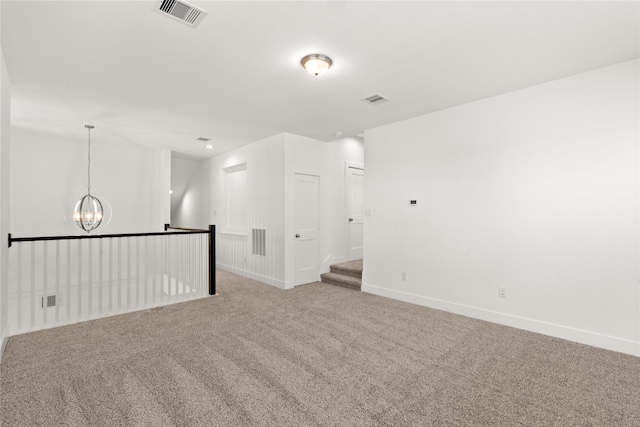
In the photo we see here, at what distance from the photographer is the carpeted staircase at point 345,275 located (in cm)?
533

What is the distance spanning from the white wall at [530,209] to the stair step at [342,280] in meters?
0.67

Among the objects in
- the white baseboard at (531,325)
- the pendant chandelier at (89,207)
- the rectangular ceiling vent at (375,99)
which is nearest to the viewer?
the white baseboard at (531,325)

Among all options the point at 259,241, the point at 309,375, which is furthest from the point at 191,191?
the point at 309,375

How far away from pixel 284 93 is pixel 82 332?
135 inches

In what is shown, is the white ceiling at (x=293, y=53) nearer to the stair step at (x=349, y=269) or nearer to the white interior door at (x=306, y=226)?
the white interior door at (x=306, y=226)

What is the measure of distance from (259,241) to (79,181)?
3.67m

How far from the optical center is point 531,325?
135 inches

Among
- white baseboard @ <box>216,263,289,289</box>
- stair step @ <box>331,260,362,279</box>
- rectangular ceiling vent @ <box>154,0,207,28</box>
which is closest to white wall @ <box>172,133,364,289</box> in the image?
white baseboard @ <box>216,263,289,289</box>

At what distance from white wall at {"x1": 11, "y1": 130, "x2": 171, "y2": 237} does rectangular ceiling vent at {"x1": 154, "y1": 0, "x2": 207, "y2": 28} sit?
3.87 metres

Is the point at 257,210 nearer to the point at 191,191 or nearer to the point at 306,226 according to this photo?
the point at 306,226

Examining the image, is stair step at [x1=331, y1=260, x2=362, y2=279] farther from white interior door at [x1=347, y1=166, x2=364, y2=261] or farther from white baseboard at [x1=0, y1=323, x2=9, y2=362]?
white baseboard at [x1=0, y1=323, x2=9, y2=362]

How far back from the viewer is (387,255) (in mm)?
4836

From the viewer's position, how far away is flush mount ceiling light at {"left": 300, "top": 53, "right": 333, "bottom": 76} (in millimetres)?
2764

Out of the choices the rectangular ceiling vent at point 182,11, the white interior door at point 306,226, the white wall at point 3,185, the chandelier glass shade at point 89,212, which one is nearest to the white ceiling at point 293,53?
the rectangular ceiling vent at point 182,11
